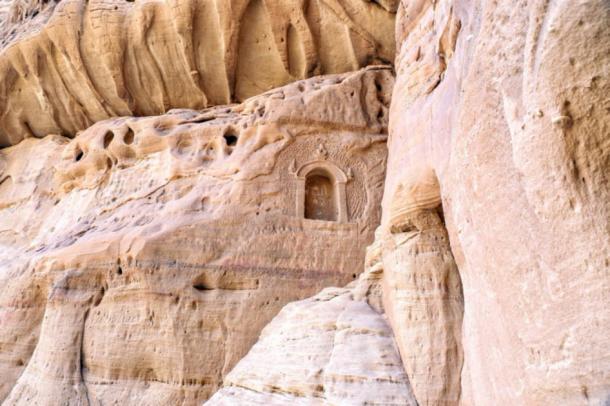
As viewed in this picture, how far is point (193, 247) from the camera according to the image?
23.2ft

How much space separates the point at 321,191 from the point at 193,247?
2.20 metres

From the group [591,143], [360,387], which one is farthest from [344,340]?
[591,143]

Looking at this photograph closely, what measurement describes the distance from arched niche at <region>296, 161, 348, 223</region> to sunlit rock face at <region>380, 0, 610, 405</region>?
10.4 ft

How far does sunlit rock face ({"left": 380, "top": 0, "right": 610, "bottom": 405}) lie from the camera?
234 centimetres

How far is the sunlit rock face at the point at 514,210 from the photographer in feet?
7.69

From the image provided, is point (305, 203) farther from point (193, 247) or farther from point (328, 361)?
point (328, 361)

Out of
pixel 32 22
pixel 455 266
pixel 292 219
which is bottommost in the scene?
pixel 455 266

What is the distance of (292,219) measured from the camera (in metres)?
7.37

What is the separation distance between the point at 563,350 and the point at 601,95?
1.23m

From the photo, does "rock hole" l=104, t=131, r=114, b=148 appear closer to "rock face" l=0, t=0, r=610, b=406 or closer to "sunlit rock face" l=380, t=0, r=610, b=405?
"rock face" l=0, t=0, r=610, b=406

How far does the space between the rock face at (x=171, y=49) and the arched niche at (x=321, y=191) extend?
7.45ft

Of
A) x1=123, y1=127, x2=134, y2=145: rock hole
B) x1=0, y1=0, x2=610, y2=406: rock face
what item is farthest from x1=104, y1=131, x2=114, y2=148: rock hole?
x1=123, y1=127, x2=134, y2=145: rock hole

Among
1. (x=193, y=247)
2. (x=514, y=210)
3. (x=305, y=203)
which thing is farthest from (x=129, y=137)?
(x=514, y=210)

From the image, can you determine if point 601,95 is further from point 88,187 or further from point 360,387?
point 88,187
